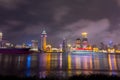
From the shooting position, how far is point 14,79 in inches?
460

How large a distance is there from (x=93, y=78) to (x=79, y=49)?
593 feet

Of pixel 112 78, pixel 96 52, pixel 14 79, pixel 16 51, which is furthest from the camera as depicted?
pixel 96 52

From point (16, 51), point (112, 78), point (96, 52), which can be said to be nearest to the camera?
point (112, 78)

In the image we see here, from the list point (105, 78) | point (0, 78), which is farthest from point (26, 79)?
point (105, 78)

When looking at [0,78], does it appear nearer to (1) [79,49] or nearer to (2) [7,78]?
(2) [7,78]

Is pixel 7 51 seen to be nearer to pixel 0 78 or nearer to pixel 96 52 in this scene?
pixel 96 52

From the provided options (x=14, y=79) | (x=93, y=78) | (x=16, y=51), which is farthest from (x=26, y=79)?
(x=16, y=51)

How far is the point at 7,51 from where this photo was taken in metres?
127

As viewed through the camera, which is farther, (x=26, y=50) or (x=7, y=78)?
(x=26, y=50)

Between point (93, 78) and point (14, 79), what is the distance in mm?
6276

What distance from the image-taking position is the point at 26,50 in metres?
132

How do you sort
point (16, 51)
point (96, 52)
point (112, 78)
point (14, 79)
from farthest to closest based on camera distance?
point (96, 52) < point (16, 51) < point (112, 78) < point (14, 79)

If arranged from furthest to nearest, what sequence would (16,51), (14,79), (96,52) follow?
1. (96,52)
2. (16,51)
3. (14,79)

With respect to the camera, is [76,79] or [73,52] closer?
[76,79]
